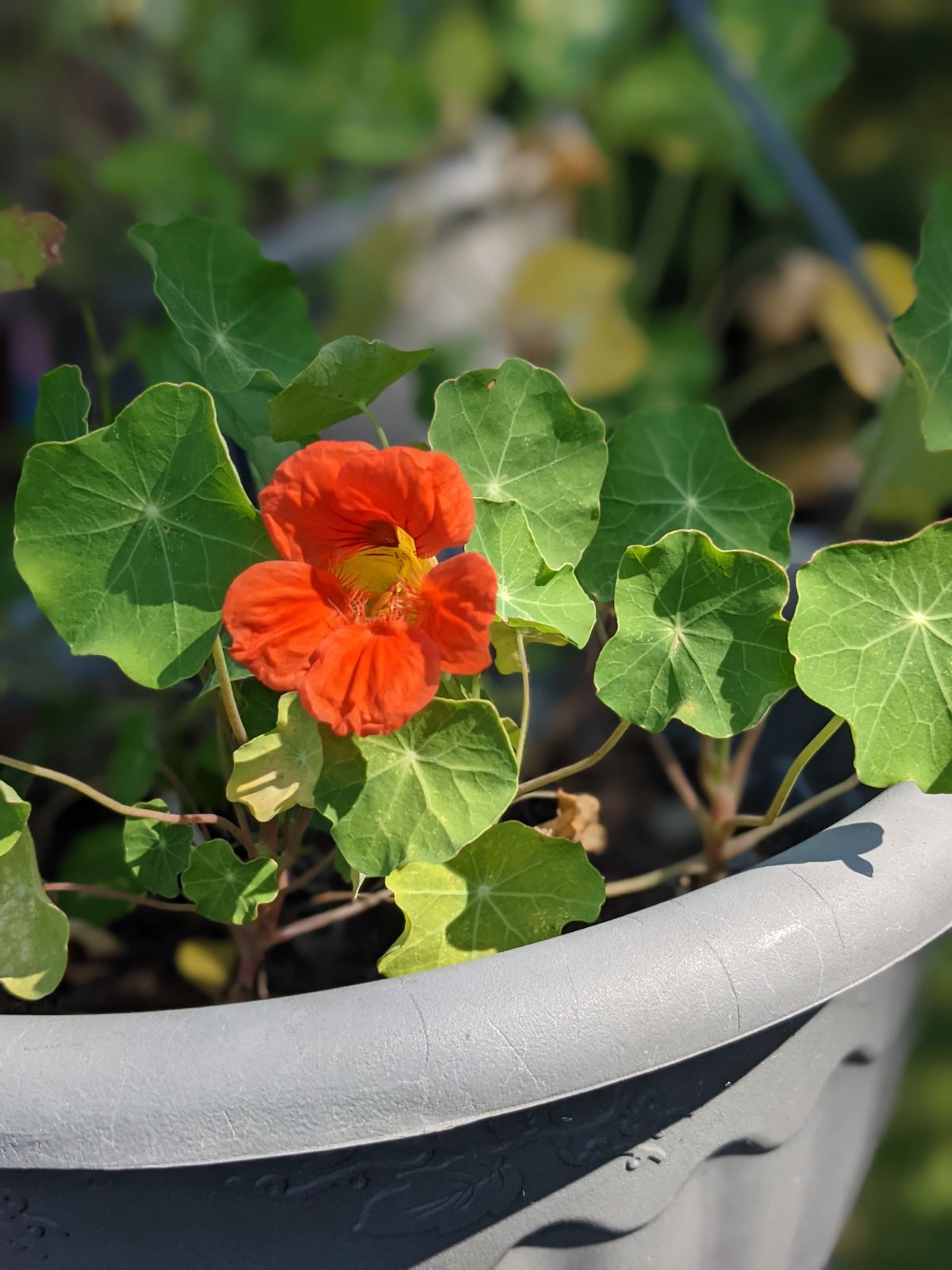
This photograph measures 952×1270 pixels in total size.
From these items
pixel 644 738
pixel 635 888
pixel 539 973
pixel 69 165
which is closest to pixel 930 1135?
pixel 644 738

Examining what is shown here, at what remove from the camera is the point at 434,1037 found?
0.46 meters

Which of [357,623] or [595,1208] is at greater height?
[357,623]

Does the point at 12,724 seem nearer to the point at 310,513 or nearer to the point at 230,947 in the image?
the point at 230,947

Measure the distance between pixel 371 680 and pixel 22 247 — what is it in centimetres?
31

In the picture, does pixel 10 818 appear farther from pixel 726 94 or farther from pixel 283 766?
pixel 726 94

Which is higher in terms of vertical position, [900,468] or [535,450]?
[535,450]

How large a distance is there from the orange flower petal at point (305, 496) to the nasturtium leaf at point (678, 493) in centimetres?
20

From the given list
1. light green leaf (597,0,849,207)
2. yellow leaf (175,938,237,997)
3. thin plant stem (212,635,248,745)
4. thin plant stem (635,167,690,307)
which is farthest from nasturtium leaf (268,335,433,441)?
thin plant stem (635,167,690,307)

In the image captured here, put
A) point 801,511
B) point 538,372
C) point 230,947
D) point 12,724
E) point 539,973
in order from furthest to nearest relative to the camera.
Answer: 1. point 801,511
2. point 12,724
3. point 230,947
4. point 538,372
5. point 539,973

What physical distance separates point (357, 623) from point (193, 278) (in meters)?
0.25

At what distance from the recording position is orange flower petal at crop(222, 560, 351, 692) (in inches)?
19.1

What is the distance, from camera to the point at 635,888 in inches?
25.4

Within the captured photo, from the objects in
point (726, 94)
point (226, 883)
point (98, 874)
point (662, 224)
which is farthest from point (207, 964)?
point (662, 224)

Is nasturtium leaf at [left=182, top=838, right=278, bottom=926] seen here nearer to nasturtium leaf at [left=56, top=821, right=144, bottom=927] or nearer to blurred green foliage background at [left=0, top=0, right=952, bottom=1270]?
nasturtium leaf at [left=56, top=821, right=144, bottom=927]
